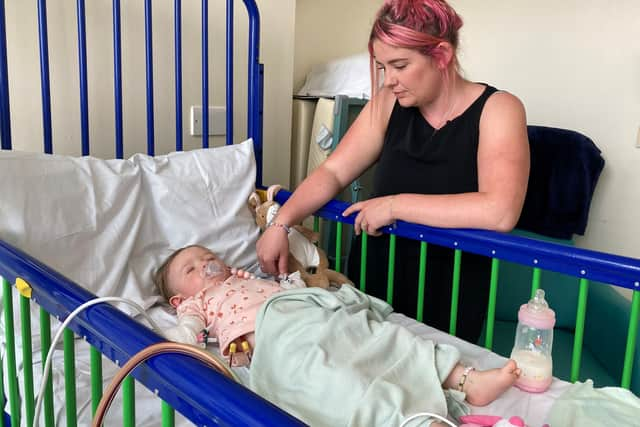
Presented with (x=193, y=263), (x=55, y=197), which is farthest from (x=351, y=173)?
(x=55, y=197)

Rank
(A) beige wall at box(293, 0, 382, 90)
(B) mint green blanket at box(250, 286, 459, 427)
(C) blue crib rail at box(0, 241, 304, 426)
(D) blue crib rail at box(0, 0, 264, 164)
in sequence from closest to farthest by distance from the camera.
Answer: (C) blue crib rail at box(0, 241, 304, 426)
(B) mint green blanket at box(250, 286, 459, 427)
(D) blue crib rail at box(0, 0, 264, 164)
(A) beige wall at box(293, 0, 382, 90)

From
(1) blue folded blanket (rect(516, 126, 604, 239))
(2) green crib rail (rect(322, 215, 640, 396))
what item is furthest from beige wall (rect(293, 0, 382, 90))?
(2) green crib rail (rect(322, 215, 640, 396))

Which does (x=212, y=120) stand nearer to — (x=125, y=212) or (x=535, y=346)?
(x=125, y=212)

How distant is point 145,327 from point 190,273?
0.61 meters

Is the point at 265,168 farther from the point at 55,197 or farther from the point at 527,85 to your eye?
the point at 527,85

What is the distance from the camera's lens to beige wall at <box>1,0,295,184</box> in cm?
125

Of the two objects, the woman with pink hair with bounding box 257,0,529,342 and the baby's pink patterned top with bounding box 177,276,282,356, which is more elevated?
the woman with pink hair with bounding box 257,0,529,342

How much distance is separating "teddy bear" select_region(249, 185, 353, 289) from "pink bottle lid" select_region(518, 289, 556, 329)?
1.47 feet

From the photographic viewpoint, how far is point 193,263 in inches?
46.0

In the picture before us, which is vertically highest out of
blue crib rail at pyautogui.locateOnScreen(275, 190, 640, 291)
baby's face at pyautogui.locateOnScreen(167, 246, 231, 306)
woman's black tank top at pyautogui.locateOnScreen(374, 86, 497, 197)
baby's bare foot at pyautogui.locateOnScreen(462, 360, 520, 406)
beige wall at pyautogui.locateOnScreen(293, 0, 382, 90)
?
beige wall at pyautogui.locateOnScreen(293, 0, 382, 90)

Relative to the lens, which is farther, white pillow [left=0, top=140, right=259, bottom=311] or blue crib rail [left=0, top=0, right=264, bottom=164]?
blue crib rail [left=0, top=0, right=264, bottom=164]

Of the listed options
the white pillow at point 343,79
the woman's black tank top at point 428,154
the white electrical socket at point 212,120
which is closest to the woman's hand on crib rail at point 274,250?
the woman's black tank top at point 428,154

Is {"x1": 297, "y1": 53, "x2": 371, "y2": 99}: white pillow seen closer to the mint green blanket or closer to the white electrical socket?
the white electrical socket

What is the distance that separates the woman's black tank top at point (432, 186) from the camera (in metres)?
1.12
